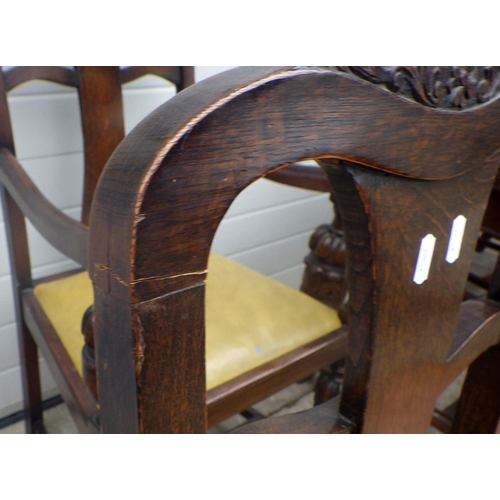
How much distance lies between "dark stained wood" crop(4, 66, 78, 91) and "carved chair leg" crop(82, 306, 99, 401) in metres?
0.48

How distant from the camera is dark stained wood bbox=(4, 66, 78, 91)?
31.4 inches

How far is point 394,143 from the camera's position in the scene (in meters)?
0.30

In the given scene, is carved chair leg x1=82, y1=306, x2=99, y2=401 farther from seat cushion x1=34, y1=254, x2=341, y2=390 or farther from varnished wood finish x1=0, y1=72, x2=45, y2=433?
varnished wood finish x1=0, y1=72, x2=45, y2=433

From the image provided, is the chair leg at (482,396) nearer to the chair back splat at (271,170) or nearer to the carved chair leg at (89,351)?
the chair back splat at (271,170)

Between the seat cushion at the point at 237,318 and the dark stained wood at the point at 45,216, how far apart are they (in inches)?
8.6

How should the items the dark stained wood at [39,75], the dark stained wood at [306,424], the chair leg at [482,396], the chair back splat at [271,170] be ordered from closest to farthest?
the chair back splat at [271,170]
the dark stained wood at [306,424]
the chair leg at [482,396]
the dark stained wood at [39,75]

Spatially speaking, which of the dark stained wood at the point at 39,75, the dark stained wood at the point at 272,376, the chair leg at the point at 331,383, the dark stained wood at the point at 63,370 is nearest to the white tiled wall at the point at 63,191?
the dark stained wood at the point at 39,75

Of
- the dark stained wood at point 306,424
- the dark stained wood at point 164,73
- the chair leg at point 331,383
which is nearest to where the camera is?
the dark stained wood at point 306,424

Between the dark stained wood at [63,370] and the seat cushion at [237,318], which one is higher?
the seat cushion at [237,318]

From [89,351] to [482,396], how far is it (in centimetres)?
50

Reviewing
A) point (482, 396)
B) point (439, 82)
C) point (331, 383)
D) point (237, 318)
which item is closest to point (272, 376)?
point (237, 318)

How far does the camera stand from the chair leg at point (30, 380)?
98 cm

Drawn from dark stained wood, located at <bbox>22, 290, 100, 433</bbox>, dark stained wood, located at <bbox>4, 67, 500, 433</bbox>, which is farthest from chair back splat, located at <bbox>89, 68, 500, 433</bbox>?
dark stained wood, located at <bbox>22, 290, 100, 433</bbox>

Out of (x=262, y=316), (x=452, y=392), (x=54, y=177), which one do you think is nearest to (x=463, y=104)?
(x=262, y=316)
